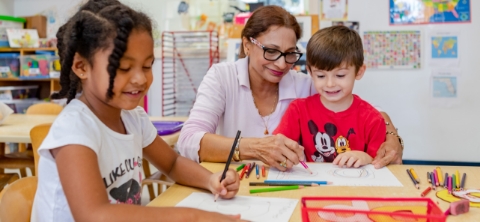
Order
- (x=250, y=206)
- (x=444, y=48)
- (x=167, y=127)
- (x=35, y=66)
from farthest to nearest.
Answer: (x=35, y=66)
(x=444, y=48)
(x=167, y=127)
(x=250, y=206)

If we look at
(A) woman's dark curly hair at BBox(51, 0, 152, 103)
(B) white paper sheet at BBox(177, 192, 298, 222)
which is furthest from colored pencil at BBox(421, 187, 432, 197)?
(A) woman's dark curly hair at BBox(51, 0, 152, 103)

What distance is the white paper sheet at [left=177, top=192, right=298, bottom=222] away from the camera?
2.59 feet

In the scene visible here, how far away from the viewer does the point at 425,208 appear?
70cm

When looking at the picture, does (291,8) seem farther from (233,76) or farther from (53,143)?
(53,143)

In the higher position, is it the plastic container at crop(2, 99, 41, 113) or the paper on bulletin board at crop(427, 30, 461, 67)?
the paper on bulletin board at crop(427, 30, 461, 67)

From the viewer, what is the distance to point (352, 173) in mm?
1099

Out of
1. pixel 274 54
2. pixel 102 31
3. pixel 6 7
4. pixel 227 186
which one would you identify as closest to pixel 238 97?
pixel 274 54

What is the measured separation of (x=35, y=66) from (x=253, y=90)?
3155mm

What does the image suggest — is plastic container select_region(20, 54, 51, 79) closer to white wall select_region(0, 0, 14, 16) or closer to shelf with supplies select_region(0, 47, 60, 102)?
shelf with supplies select_region(0, 47, 60, 102)

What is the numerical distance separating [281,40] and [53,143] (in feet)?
3.00

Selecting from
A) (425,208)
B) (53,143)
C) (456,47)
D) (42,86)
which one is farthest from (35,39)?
(425,208)

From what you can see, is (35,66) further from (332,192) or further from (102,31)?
(332,192)

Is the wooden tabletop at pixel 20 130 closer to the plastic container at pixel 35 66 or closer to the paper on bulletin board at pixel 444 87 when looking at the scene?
the plastic container at pixel 35 66

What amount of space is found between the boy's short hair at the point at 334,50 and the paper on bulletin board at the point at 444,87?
1.95 meters
